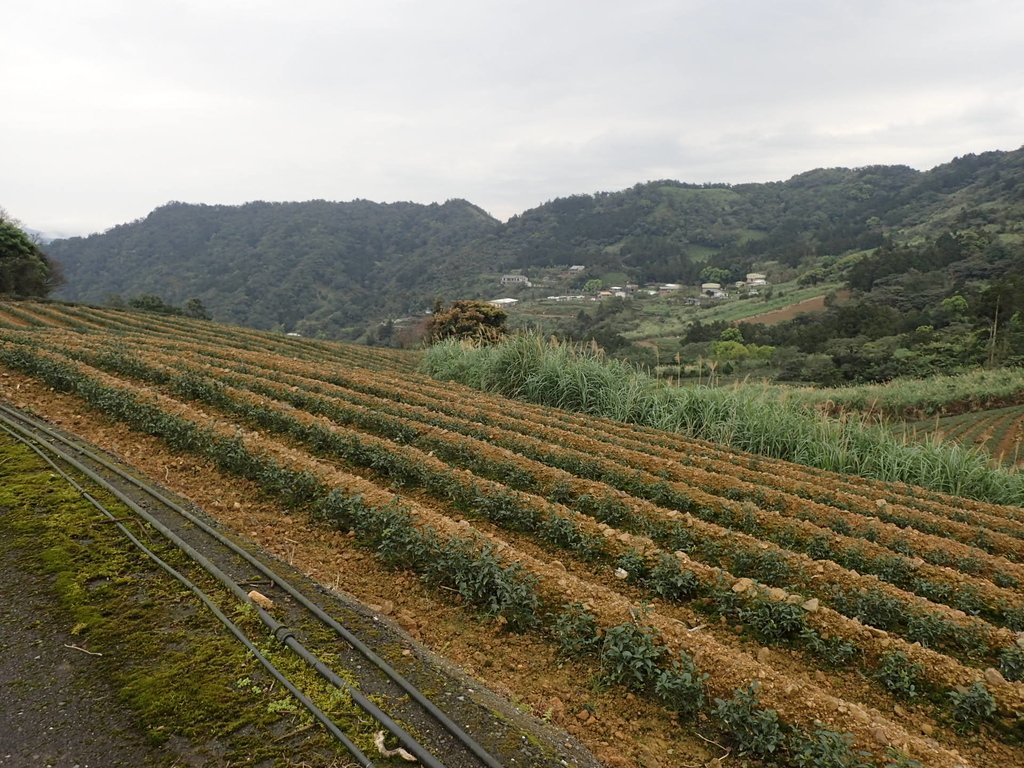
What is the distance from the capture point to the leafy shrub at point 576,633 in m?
A: 3.51

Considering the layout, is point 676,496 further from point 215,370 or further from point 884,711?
point 215,370

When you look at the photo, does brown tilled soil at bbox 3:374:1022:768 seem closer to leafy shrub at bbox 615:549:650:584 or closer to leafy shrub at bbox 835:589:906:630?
leafy shrub at bbox 615:549:650:584

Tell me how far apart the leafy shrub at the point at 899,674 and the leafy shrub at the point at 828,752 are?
96 cm

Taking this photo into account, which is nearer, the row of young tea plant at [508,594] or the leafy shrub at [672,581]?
the row of young tea plant at [508,594]

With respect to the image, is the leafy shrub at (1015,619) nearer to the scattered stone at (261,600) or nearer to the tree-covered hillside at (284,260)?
the scattered stone at (261,600)

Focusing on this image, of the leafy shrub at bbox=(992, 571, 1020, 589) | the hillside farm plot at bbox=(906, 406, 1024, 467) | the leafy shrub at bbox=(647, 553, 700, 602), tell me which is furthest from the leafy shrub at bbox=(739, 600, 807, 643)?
the hillside farm plot at bbox=(906, 406, 1024, 467)

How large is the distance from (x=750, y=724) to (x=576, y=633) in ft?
3.43

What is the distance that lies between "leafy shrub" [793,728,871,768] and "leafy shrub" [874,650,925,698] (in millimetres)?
963

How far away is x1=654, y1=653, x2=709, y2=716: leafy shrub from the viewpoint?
3.04 m

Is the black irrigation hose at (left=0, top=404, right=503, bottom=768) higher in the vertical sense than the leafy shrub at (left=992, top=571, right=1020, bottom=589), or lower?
higher

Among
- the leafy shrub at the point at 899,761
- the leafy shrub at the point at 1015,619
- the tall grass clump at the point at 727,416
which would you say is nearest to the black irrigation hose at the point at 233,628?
the leafy shrub at the point at 899,761

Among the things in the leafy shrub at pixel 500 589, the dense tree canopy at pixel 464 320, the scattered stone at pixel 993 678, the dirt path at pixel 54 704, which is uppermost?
the dense tree canopy at pixel 464 320

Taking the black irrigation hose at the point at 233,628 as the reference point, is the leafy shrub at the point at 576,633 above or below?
below

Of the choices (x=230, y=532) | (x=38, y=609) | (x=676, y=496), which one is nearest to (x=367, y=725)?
(x=38, y=609)
